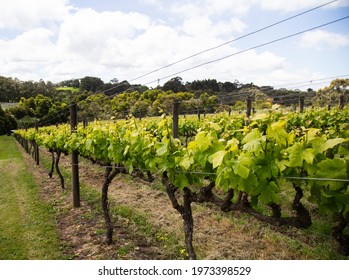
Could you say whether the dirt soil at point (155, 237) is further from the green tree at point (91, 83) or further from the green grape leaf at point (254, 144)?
the green tree at point (91, 83)

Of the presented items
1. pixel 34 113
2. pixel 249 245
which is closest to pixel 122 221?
pixel 249 245

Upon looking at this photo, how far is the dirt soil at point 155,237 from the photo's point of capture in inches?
172

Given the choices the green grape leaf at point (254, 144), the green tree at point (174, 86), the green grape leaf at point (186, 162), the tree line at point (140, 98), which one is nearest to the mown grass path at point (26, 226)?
the tree line at point (140, 98)

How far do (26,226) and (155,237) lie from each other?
2.87m

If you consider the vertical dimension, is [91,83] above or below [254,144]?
above

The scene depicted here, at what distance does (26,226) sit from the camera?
609cm

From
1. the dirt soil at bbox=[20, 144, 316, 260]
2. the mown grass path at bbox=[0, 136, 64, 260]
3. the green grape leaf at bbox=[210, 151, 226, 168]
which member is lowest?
the mown grass path at bbox=[0, 136, 64, 260]

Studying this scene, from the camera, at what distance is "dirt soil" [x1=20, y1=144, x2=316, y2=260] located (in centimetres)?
436

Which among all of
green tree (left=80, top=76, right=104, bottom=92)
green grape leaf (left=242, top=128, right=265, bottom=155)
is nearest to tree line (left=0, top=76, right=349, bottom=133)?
green tree (left=80, top=76, right=104, bottom=92)

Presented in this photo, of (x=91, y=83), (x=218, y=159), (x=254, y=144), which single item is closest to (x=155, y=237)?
(x=218, y=159)

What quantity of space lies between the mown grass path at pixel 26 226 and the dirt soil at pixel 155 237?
0.22 meters

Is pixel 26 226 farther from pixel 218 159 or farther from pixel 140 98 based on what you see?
pixel 140 98

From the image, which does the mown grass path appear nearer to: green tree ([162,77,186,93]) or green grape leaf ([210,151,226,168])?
green grape leaf ([210,151,226,168])

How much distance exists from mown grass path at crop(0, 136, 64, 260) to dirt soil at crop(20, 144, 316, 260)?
8.7 inches
